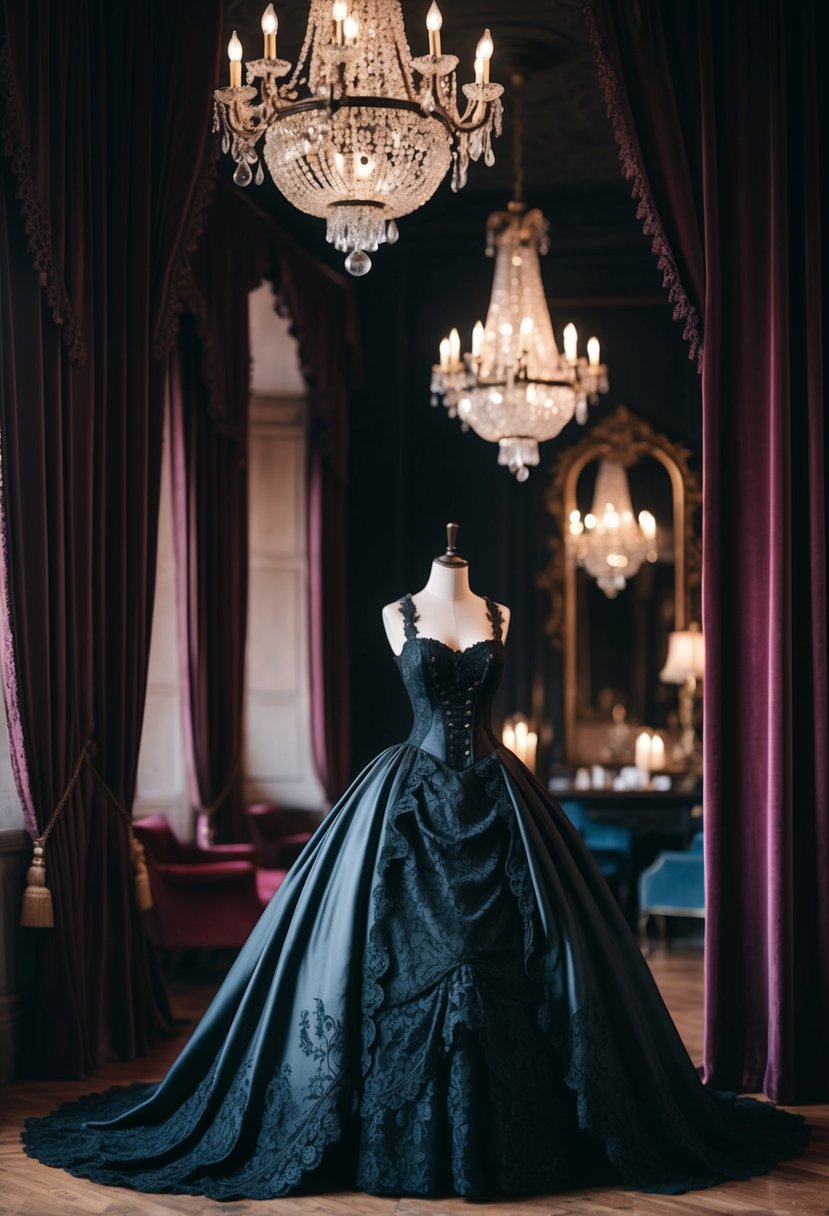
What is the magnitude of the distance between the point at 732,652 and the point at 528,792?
3.37 ft

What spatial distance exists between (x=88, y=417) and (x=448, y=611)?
154cm

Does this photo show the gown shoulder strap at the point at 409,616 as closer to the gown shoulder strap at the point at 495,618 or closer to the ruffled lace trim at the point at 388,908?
the gown shoulder strap at the point at 495,618

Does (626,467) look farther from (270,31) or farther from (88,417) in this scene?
(270,31)

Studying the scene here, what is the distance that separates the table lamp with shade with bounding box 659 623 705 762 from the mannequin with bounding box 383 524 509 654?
374 cm

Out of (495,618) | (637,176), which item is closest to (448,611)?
(495,618)

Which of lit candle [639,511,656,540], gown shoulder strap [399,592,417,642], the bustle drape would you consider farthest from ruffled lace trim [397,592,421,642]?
lit candle [639,511,656,540]

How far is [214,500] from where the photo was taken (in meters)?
6.73

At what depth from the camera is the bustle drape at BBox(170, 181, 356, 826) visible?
6.39 meters

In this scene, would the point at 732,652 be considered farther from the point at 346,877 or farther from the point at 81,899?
the point at 81,899

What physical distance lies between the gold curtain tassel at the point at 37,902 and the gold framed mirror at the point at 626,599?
3.85 metres

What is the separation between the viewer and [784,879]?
14.3 feet

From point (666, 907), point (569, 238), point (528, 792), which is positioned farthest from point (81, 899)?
point (569, 238)

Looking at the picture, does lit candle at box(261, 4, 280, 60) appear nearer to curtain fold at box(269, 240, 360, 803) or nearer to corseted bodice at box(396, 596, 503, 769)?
corseted bodice at box(396, 596, 503, 769)

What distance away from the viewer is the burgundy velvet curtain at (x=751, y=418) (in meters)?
4.43
